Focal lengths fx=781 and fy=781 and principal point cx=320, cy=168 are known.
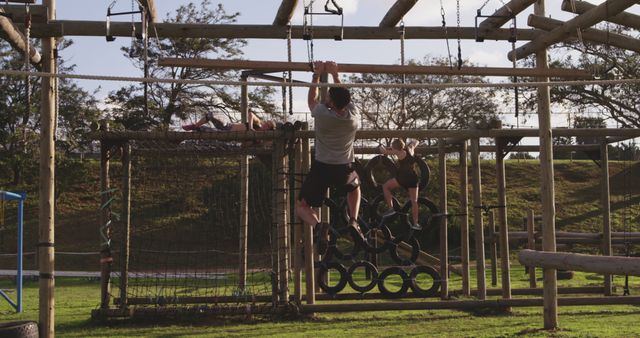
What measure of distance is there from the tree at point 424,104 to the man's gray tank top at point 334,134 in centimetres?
1970

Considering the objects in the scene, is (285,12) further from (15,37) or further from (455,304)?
(455,304)

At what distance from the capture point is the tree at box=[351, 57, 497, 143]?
Result: 2838 centimetres

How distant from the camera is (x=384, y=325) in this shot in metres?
8.93

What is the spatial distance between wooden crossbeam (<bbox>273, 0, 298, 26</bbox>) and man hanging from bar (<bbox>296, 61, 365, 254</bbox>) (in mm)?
991

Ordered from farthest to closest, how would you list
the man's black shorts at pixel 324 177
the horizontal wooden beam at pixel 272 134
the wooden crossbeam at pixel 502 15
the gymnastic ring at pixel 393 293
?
1. the gymnastic ring at pixel 393 293
2. the horizontal wooden beam at pixel 272 134
3. the wooden crossbeam at pixel 502 15
4. the man's black shorts at pixel 324 177

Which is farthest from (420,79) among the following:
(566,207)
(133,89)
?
(133,89)

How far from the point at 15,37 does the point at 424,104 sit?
24.2 metres

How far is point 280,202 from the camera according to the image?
941 cm

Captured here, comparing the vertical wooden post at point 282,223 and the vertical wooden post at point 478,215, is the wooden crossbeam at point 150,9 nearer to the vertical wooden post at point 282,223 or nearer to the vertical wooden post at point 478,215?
the vertical wooden post at point 282,223

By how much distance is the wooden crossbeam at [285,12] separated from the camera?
7.81m

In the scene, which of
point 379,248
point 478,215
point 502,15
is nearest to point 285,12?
point 502,15

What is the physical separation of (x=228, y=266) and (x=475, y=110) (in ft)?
44.7

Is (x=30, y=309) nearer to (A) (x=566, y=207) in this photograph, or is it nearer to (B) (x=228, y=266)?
(B) (x=228, y=266)

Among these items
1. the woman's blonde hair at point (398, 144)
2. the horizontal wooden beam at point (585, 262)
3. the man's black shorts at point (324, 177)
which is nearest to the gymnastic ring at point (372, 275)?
the woman's blonde hair at point (398, 144)
